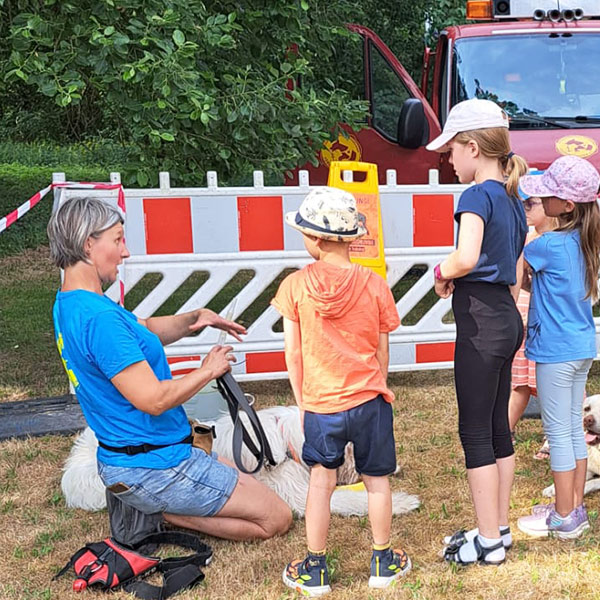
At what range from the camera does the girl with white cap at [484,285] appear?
10.3 ft

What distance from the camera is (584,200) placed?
3469mm

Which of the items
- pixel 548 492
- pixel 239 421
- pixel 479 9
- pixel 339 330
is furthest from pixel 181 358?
pixel 479 9

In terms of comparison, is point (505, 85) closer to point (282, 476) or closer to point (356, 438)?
A: point (282, 476)

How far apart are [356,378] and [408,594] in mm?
791

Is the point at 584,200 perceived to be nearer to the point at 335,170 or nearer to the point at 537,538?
the point at 537,538

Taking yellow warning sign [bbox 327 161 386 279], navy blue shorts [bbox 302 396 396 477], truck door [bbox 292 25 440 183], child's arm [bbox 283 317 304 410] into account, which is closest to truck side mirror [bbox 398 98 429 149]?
truck door [bbox 292 25 440 183]

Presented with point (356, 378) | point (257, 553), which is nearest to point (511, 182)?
point (356, 378)

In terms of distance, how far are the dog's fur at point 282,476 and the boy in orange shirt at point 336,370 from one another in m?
0.72

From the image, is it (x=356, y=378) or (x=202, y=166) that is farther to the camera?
(x=202, y=166)

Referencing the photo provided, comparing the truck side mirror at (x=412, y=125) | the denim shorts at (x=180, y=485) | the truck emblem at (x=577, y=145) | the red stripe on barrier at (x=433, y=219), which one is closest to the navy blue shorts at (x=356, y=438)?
the denim shorts at (x=180, y=485)

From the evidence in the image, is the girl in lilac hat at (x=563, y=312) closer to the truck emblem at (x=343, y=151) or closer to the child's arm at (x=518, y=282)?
the child's arm at (x=518, y=282)

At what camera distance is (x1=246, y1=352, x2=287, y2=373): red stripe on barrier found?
562cm

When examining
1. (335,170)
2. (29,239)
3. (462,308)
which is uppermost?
(335,170)

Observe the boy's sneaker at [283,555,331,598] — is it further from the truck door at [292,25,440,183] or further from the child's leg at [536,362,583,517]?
the truck door at [292,25,440,183]
